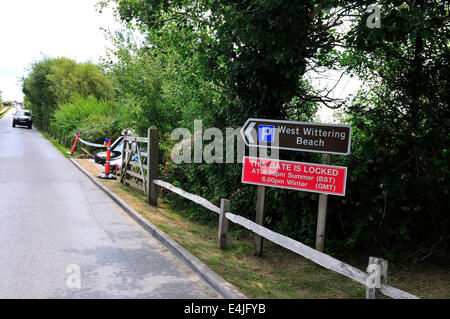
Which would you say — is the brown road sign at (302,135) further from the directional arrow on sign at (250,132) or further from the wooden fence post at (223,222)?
the wooden fence post at (223,222)

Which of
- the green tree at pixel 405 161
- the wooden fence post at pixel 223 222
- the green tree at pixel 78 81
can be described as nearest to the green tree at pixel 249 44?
the green tree at pixel 405 161

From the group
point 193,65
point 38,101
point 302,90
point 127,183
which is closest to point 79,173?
point 127,183

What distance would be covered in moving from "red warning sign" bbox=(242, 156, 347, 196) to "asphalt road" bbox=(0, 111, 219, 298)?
1.95m

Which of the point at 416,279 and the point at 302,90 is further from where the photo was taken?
the point at 302,90

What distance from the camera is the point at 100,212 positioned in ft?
30.9

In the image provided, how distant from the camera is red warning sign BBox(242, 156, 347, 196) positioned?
6066 millimetres

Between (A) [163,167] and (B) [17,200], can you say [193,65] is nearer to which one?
(A) [163,167]

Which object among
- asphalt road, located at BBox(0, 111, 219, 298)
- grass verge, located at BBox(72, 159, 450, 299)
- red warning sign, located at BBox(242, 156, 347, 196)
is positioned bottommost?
grass verge, located at BBox(72, 159, 450, 299)

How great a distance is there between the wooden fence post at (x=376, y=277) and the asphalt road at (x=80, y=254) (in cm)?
186

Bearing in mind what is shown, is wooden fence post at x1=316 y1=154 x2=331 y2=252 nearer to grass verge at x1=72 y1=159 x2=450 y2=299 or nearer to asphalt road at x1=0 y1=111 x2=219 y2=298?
grass verge at x1=72 y1=159 x2=450 y2=299

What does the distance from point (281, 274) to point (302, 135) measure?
220 centimetres

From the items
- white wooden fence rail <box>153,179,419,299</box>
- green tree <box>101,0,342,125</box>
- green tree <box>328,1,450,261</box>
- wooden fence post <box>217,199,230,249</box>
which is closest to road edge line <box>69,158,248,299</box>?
wooden fence post <box>217,199,230,249</box>

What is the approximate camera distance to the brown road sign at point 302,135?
6.19 meters
